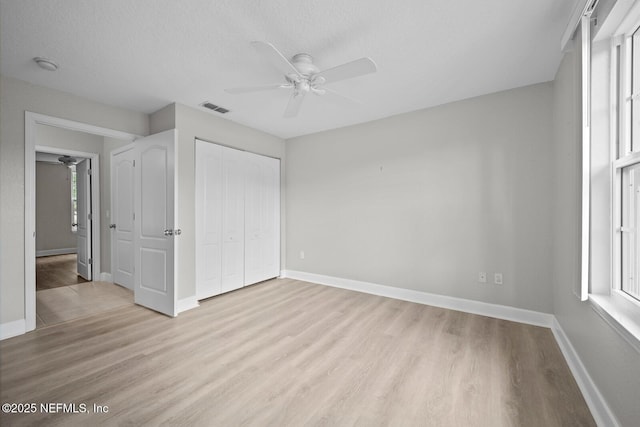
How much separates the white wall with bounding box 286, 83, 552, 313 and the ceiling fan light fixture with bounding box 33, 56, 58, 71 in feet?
10.1

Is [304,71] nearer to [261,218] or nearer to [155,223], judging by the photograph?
[155,223]

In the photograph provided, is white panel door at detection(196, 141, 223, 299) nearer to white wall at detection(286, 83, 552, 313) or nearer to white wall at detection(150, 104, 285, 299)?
white wall at detection(150, 104, 285, 299)

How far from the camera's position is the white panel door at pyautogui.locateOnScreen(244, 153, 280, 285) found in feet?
13.6

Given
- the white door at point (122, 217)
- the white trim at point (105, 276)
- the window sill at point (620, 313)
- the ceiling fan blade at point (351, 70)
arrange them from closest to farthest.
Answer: the window sill at point (620, 313), the ceiling fan blade at point (351, 70), the white door at point (122, 217), the white trim at point (105, 276)

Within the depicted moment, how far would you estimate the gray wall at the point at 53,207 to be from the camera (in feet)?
22.2

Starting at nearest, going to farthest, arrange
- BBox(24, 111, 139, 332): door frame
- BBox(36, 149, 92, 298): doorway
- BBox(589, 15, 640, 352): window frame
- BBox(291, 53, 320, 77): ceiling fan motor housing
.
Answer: BBox(589, 15, 640, 352): window frame < BBox(291, 53, 320, 77): ceiling fan motor housing < BBox(24, 111, 139, 332): door frame < BBox(36, 149, 92, 298): doorway

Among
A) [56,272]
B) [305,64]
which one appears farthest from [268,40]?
[56,272]

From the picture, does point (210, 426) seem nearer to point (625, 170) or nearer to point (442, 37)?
point (625, 170)

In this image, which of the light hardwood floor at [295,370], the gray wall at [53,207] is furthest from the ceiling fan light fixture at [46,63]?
the gray wall at [53,207]

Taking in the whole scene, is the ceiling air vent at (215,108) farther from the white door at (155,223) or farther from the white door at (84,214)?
the white door at (84,214)

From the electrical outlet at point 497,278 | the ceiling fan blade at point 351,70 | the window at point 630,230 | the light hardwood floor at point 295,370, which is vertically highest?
the ceiling fan blade at point 351,70

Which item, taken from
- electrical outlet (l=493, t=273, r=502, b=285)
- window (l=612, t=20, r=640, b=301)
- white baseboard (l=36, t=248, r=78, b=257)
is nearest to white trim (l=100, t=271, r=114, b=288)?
white baseboard (l=36, t=248, r=78, b=257)

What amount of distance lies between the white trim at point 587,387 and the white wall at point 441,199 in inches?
26.1

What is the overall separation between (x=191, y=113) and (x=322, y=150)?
1.99 meters
